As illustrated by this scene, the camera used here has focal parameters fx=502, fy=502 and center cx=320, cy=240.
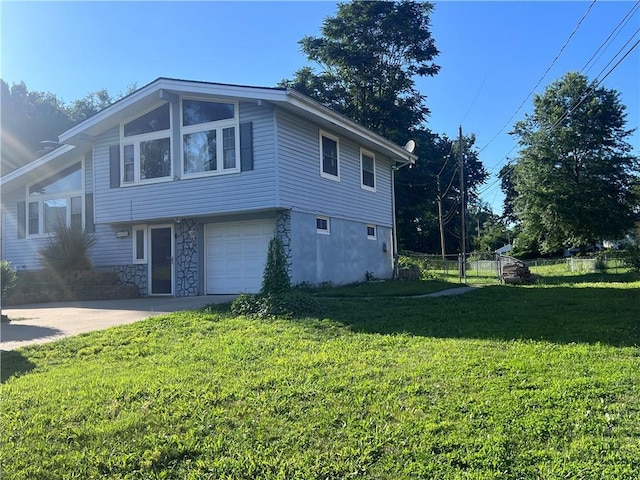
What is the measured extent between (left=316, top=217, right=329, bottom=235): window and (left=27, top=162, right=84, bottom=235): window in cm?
772

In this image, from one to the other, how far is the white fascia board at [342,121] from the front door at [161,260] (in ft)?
17.4

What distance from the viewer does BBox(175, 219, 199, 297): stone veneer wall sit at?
13.9 metres

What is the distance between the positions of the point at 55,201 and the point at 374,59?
20620 mm

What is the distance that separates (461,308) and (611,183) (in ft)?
90.6

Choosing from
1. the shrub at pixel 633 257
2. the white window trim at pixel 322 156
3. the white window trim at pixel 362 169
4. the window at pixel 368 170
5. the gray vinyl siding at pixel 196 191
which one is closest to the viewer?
the gray vinyl siding at pixel 196 191

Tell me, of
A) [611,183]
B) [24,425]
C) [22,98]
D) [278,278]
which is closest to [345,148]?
[278,278]

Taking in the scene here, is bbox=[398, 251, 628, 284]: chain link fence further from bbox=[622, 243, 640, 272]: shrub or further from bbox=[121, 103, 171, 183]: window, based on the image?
bbox=[121, 103, 171, 183]: window

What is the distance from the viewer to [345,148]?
1569cm

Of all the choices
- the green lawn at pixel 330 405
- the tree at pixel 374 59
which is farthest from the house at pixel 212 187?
the tree at pixel 374 59

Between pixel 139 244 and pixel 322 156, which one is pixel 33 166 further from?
pixel 322 156

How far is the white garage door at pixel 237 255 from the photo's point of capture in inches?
516

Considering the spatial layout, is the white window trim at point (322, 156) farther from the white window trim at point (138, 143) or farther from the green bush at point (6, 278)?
the green bush at point (6, 278)

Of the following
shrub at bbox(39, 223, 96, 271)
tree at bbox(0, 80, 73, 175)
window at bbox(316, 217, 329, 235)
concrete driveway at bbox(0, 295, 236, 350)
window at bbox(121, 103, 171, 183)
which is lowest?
concrete driveway at bbox(0, 295, 236, 350)

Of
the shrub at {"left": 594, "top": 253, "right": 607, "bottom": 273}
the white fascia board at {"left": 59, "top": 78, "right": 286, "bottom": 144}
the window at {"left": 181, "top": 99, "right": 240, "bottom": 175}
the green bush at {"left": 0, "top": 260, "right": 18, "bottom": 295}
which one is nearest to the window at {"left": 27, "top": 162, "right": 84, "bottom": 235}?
the white fascia board at {"left": 59, "top": 78, "right": 286, "bottom": 144}
